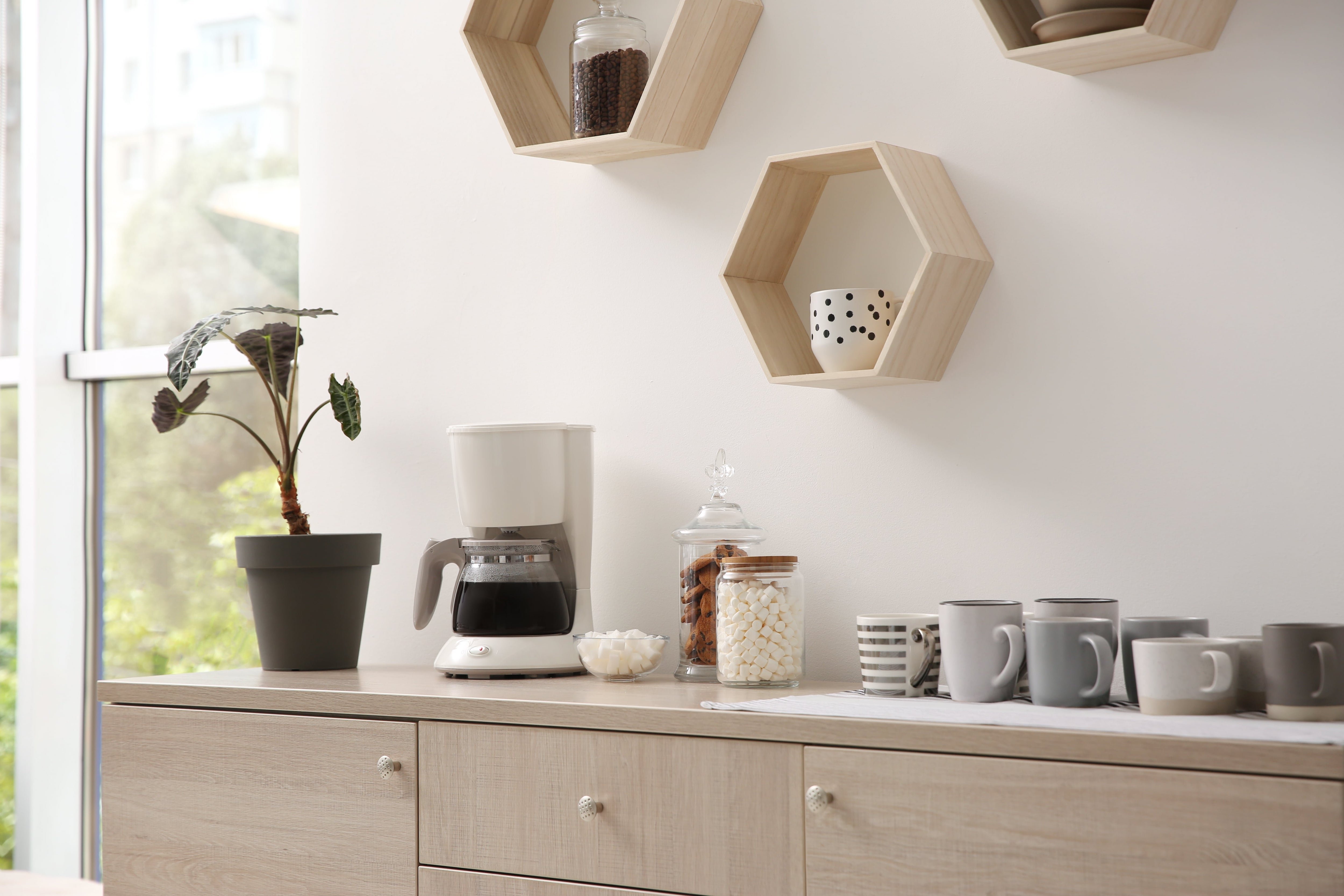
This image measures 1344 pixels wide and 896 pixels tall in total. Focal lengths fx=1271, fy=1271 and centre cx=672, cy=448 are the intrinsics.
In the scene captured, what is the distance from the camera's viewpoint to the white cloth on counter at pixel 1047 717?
3.68ft

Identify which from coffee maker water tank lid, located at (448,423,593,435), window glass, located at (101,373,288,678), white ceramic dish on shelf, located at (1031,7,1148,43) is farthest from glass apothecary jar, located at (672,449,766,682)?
window glass, located at (101,373,288,678)

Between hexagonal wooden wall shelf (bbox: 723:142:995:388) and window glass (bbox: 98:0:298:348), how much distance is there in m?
1.23

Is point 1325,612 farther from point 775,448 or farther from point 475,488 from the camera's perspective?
point 475,488

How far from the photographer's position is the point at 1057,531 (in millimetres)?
1597

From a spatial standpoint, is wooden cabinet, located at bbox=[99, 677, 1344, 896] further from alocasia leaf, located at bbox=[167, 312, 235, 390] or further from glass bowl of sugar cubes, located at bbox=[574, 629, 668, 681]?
alocasia leaf, located at bbox=[167, 312, 235, 390]

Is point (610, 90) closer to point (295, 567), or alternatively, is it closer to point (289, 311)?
point (289, 311)

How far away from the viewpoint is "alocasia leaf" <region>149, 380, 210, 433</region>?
2.04 m

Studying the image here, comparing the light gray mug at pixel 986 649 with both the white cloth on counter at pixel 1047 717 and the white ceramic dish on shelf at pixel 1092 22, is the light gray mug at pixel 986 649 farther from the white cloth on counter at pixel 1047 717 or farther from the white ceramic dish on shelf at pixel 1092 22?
the white ceramic dish on shelf at pixel 1092 22

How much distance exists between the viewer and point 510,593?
5.87 feet

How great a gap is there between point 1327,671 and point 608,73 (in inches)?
48.4

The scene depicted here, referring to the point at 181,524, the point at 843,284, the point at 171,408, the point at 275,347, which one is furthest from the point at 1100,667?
the point at 181,524

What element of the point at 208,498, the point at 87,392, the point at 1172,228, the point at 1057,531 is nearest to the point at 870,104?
the point at 1172,228

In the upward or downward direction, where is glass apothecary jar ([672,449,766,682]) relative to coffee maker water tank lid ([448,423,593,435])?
downward

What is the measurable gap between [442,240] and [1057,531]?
1.13m
